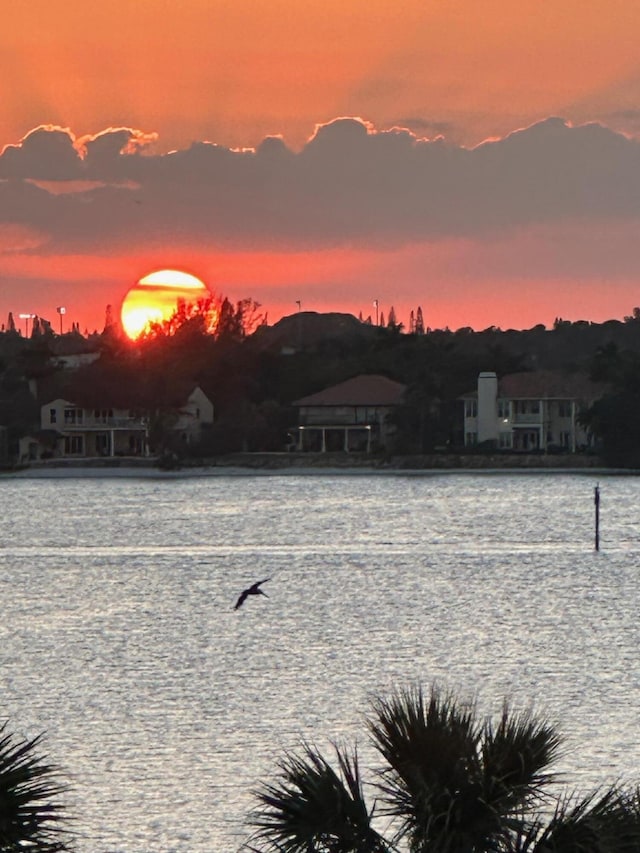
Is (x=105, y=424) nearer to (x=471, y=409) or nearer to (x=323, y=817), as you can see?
(x=471, y=409)

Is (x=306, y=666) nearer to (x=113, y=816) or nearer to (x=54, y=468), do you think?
(x=113, y=816)

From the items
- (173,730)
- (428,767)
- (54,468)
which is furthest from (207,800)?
(54,468)

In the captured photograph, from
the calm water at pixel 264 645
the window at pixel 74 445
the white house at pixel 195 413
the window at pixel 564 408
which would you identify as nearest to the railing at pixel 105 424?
the window at pixel 74 445

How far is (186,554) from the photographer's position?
7731 centimetres

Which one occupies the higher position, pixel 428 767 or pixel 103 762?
pixel 428 767

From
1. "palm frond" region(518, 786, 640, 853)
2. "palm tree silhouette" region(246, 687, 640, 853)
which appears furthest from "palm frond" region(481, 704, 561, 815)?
"palm frond" region(518, 786, 640, 853)

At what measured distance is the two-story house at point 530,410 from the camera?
158 metres

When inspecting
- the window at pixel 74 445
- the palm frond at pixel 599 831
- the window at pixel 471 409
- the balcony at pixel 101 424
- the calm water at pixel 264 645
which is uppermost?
the window at pixel 471 409

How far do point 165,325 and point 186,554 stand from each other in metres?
112

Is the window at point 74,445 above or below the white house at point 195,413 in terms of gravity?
below

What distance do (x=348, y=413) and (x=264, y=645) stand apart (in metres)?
126

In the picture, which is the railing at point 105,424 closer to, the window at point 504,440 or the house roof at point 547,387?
the house roof at point 547,387

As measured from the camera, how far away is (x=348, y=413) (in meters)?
165

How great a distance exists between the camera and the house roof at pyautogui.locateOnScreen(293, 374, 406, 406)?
162 meters
